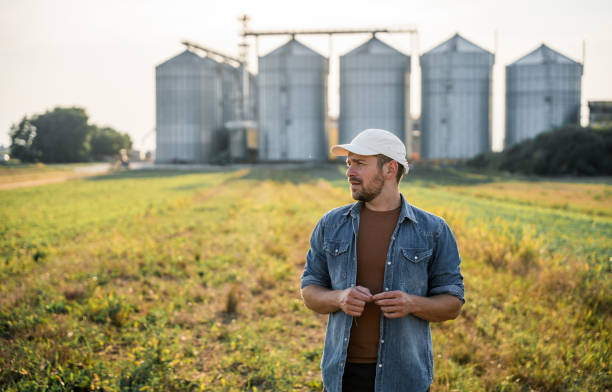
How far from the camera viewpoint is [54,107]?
322ft

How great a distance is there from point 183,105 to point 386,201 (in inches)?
2609

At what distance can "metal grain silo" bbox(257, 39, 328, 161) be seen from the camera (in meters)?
62.7

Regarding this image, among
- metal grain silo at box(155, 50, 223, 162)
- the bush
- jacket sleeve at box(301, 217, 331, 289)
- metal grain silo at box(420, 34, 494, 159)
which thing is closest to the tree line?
metal grain silo at box(155, 50, 223, 162)

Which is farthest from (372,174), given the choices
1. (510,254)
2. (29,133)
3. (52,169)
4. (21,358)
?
(29,133)

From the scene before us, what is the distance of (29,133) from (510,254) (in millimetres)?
81065

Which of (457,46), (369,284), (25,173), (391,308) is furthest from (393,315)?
(25,173)

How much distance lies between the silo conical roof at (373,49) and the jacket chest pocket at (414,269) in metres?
59.5

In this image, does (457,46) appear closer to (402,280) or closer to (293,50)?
(293,50)

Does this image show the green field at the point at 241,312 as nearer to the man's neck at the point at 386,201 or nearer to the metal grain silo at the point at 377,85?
the man's neck at the point at 386,201

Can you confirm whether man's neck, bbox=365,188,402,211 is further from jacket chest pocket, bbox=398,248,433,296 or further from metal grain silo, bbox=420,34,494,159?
metal grain silo, bbox=420,34,494,159

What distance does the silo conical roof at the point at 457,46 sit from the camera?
59250mm

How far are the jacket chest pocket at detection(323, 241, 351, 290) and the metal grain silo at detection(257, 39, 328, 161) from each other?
58.5m

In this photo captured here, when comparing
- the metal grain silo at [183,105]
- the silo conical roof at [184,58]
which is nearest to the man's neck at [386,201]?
the metal grain silo at [183,105]

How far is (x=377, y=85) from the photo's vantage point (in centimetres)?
6106
